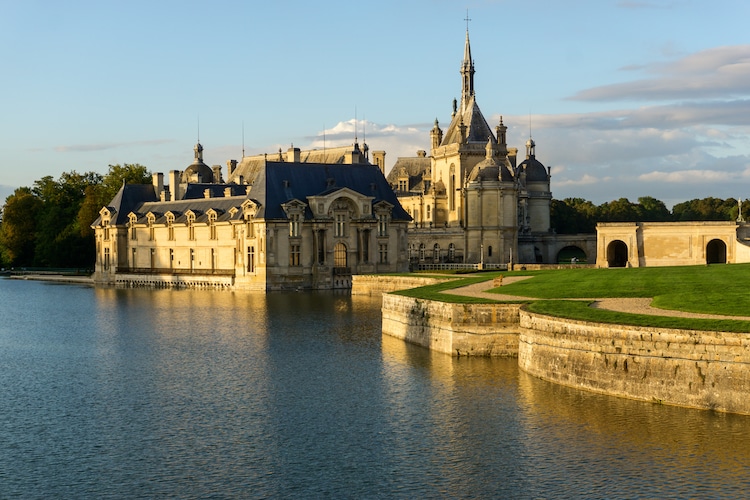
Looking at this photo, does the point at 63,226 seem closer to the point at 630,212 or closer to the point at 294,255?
the point at 294,255

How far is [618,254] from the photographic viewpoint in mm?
107625

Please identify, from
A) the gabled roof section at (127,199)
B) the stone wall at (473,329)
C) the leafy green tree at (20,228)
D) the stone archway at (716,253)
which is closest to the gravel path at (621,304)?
the stone wall at (473,329)

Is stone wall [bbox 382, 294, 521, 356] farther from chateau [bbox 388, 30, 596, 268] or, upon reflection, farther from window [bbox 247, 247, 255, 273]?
chateau [bbox 388, 30, 596, 268]

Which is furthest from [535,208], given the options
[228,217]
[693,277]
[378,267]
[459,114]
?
[693,277]

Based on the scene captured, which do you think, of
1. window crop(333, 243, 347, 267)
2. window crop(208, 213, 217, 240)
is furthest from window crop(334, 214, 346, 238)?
window crop(208, 213, 217, 240)

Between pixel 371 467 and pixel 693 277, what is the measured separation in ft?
98.1

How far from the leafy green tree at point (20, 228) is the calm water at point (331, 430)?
97634mm

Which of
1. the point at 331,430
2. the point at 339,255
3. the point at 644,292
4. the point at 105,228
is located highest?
the point at 105,228

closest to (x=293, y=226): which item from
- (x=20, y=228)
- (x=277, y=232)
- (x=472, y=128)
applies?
(x=277, y=232)

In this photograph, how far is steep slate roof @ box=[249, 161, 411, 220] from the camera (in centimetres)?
8844

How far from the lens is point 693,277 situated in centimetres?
4953

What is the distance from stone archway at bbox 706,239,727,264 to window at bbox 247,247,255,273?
4547cm

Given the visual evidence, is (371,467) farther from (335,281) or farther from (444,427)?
(335,281)

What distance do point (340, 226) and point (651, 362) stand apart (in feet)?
204
